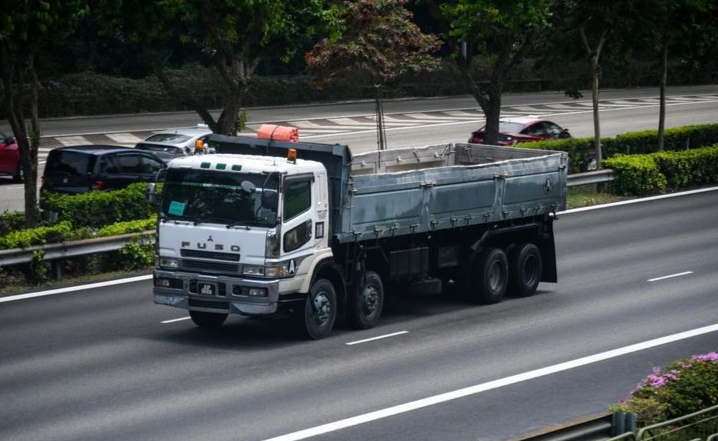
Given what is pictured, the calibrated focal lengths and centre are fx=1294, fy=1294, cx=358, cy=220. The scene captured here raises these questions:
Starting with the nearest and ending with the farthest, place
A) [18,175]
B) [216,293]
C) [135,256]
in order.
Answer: [216,293]
[135,256]
[18,175]

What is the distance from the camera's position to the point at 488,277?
21.9 metres

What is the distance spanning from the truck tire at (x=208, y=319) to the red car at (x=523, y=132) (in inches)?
905

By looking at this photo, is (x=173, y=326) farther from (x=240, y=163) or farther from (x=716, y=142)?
(x=716, y=142)

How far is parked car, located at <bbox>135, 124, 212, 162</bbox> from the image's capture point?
118 feet

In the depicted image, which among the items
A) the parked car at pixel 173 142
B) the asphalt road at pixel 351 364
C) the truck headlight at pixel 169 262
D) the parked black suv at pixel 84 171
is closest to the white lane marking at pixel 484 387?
the asphalt road at pixel 351 364

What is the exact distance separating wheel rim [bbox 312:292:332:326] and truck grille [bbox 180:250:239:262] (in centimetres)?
142

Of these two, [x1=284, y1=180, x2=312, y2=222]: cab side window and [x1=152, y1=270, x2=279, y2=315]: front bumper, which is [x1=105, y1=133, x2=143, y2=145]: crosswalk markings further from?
[x1=284, y1=180, x2=312, y2=222]: cab side window

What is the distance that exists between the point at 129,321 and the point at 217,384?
14.0ft

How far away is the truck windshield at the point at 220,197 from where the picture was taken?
18.0 meters

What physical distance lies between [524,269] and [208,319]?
6137 mm

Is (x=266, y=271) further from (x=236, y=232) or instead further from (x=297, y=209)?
(x=297, y=209)

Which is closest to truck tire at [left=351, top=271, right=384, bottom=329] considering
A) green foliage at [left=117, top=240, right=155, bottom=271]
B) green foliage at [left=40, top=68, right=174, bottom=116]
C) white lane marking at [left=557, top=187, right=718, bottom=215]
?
green foliage at [left=117, top=240, right=155, bottom=271]

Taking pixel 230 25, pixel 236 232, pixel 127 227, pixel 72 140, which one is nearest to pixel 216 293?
pixel 236 232

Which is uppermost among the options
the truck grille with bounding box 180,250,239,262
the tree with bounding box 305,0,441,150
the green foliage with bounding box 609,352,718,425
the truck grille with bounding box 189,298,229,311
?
the tree with bounding box 305,0,441,150
